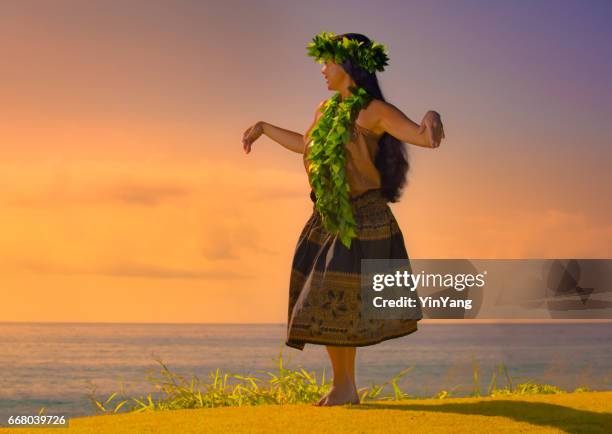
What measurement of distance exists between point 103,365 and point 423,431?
49.7 ft

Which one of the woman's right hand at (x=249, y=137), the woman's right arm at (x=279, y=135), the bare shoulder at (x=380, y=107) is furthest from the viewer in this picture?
the woman's right hand at (x=249, y=137)

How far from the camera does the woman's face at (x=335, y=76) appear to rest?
17.4 feet

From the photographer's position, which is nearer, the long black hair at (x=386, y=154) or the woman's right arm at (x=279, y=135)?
the long black hair at (x=386, y=154)

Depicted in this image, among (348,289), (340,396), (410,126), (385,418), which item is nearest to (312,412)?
(340,396)

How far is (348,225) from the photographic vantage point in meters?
5.20

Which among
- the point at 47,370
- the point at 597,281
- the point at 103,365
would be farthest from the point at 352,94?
the point at 103,365

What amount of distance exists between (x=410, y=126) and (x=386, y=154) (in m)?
0.43

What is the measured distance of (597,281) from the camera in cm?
685

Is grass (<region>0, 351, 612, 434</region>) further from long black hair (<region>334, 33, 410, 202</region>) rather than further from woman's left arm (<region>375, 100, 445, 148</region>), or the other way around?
woman's left arm (<region>375, 100, 445, 148</region>)

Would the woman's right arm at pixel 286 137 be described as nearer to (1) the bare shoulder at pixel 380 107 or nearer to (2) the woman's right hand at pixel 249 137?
(2) the woman's right hand at pixel 249 137

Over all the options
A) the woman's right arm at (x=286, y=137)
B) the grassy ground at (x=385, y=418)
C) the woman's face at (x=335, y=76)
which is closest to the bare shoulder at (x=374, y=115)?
the woman's face at (x=335, y=76)

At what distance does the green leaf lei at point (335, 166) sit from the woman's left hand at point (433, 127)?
61cm

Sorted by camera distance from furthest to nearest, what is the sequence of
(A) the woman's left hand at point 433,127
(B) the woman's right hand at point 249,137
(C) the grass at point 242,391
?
(C) the grass at point 242,391 < (B) the woman's right hand at point 249,137 < (A) the woman's left hand at point 433,127

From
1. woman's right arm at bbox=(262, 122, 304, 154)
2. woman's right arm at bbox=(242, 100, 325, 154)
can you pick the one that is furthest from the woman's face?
woman's right arm at bbox=(262, 122, 304, 154)
